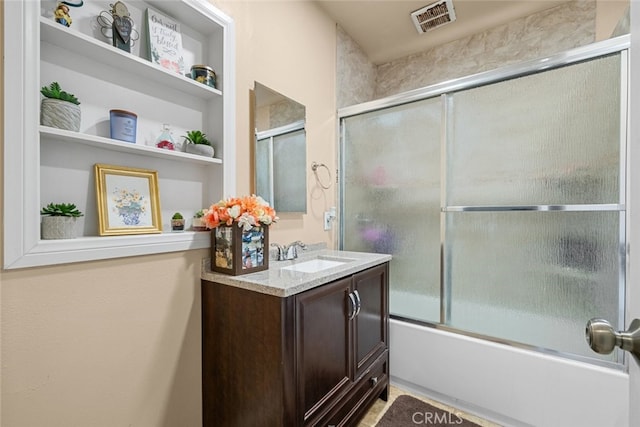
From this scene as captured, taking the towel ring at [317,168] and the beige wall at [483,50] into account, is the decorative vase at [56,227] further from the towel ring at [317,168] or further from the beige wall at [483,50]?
the beige wall at [483,50]

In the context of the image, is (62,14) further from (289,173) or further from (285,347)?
(285,347)

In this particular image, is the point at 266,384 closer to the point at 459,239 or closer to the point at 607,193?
the point at 459,239

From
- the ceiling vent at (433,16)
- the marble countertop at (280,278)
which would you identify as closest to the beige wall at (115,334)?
the marble countertop at (280,278)

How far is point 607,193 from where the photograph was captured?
1.45 metres

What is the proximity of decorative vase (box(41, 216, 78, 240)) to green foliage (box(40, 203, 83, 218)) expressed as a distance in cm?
1

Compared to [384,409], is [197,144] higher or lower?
higher

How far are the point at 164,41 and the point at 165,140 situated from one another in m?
0.44

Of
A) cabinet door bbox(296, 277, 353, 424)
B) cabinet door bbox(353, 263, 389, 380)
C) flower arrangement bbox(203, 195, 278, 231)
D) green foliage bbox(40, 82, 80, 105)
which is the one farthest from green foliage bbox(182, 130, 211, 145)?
cabinet door bbox(353, 263, 389, 380)

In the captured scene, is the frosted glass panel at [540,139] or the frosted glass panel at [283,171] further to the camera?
the frosted glass panel at [283,171]

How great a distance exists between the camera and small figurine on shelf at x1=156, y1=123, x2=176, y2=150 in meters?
1.27

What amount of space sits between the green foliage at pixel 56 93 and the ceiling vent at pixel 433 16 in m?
2.28

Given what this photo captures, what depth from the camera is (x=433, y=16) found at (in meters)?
2.27

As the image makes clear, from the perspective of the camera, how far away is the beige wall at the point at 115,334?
91cm

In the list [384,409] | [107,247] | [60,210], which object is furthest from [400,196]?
[60,210]
